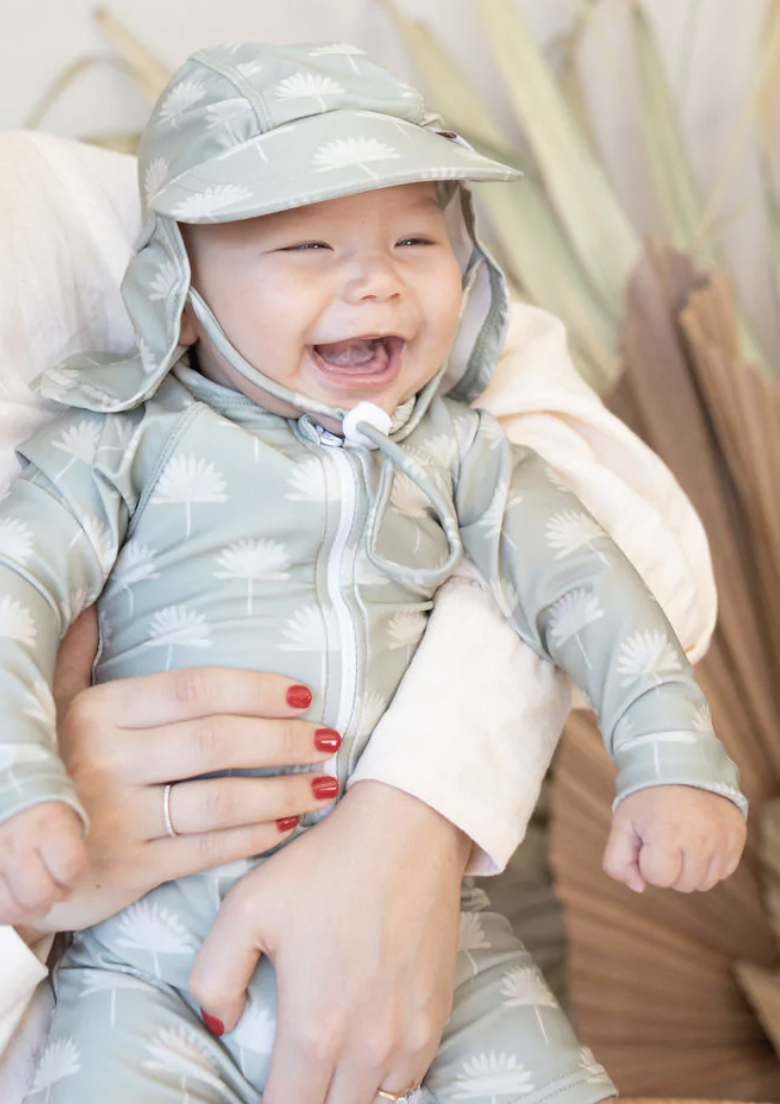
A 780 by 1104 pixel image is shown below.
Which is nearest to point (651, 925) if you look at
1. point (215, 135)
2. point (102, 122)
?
point (215, 135)

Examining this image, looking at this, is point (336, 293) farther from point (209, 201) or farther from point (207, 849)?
point (207, 849)

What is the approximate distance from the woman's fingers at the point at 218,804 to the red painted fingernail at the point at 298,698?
0.22 ft

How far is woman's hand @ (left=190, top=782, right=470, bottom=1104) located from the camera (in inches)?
35.7

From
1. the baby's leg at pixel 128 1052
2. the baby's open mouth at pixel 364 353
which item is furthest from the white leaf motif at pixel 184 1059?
the baby's open mouth at pixel 364 353

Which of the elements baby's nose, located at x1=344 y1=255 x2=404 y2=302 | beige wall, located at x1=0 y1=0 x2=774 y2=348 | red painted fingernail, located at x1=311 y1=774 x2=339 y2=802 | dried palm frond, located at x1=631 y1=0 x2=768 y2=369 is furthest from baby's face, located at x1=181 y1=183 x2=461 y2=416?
dried palm frond, located at x1=631 y1=0 x2=768 y2=369

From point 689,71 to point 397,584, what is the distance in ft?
5.20

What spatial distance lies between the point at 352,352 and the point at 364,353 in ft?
0.04

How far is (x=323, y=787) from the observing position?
0.99 meters

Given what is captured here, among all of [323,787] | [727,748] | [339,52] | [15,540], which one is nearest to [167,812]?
[323,787]

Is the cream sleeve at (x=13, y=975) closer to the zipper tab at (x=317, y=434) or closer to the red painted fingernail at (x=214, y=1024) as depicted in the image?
the red painted fingernail at (x=214, y=1024)

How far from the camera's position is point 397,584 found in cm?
108

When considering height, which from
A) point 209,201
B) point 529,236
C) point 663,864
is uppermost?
point 209,201

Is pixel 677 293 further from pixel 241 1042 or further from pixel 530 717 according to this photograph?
pixel 241 1042

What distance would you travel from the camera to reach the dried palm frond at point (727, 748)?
174 cm
